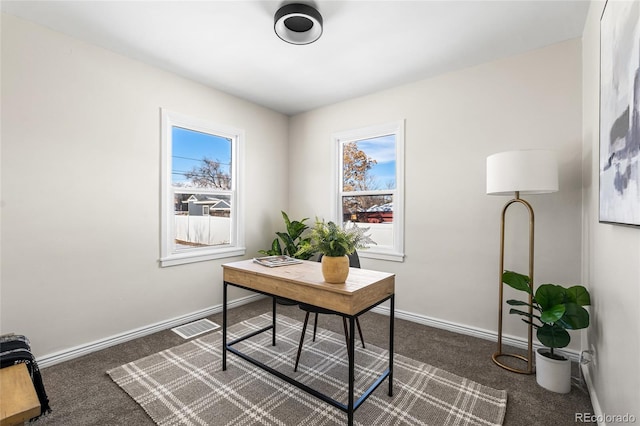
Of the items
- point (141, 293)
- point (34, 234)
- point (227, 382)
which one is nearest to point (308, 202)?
point (141, 293)

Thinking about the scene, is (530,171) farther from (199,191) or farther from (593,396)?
(199,191)

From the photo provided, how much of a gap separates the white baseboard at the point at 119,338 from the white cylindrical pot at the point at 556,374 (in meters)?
3.10

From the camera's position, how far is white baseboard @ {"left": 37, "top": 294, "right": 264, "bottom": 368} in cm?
229

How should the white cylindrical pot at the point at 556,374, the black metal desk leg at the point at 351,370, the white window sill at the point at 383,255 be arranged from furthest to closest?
the white window sill at the point at 383,255 < the white cylindrical pot at the point at 556,374 < the black metal desk leg at the point at 351,370

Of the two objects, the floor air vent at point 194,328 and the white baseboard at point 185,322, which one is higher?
the white baseboard at point 185,322

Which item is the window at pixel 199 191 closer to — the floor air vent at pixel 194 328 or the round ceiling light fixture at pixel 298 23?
the floor air vent at pixel 194 328

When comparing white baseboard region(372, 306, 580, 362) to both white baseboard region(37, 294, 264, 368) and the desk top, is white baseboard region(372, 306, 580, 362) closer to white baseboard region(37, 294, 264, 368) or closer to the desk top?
the desk top

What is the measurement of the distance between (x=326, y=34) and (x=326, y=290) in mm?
2034

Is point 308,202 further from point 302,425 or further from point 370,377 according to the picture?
point 302,425

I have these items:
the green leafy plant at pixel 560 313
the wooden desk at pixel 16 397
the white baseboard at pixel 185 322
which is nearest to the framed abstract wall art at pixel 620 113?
the green leafy plant at pixel 560 313

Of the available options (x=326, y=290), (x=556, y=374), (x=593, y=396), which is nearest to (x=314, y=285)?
(x=326, y=290)

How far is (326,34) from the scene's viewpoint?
238 centimetres

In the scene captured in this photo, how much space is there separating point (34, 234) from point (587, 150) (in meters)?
4.22

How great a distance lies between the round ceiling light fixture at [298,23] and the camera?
2014 mm
